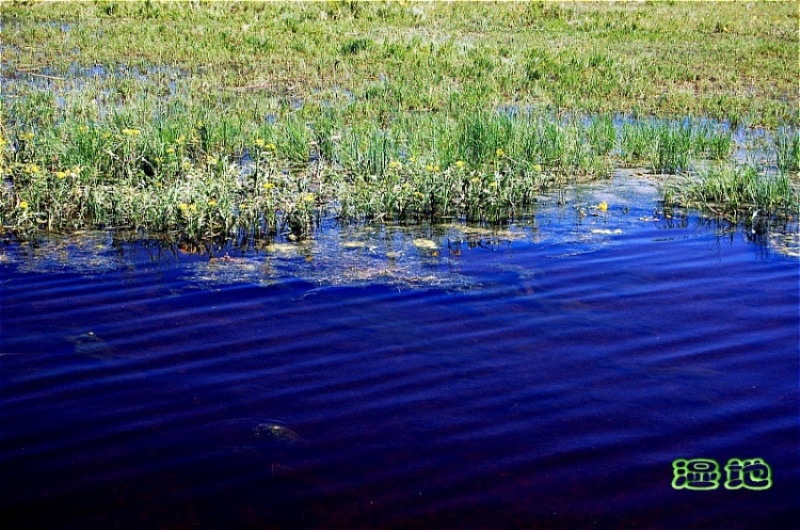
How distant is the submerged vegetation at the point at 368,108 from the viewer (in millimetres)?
8414

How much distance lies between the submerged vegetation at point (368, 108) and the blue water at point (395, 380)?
69 cm

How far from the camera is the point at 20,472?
14.0ft

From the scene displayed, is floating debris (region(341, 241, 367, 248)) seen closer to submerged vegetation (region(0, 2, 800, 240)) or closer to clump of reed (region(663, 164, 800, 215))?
submerged vegetation (region(0, 2, 800, 240))

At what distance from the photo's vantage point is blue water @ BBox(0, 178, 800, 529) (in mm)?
4090

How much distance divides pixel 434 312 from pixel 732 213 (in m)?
3.88

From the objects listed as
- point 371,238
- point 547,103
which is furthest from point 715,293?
point 547,103

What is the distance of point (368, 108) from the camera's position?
519 inches

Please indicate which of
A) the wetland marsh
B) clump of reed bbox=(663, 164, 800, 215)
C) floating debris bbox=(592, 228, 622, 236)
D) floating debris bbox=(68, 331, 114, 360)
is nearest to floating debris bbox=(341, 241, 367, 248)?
the wetland marsh

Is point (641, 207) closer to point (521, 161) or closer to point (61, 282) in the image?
point (521, 161)

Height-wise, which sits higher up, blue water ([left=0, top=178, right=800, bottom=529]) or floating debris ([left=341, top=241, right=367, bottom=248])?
floating debris ([left=341, top=241, right=367, bottom=248])

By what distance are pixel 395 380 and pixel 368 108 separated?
27.6 ft

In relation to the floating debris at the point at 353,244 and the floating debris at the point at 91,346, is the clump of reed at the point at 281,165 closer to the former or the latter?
the floating debris at the point at 353,244

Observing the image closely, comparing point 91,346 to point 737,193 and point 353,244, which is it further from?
point 737,193

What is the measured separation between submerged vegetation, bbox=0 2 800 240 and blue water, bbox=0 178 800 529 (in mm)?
695
